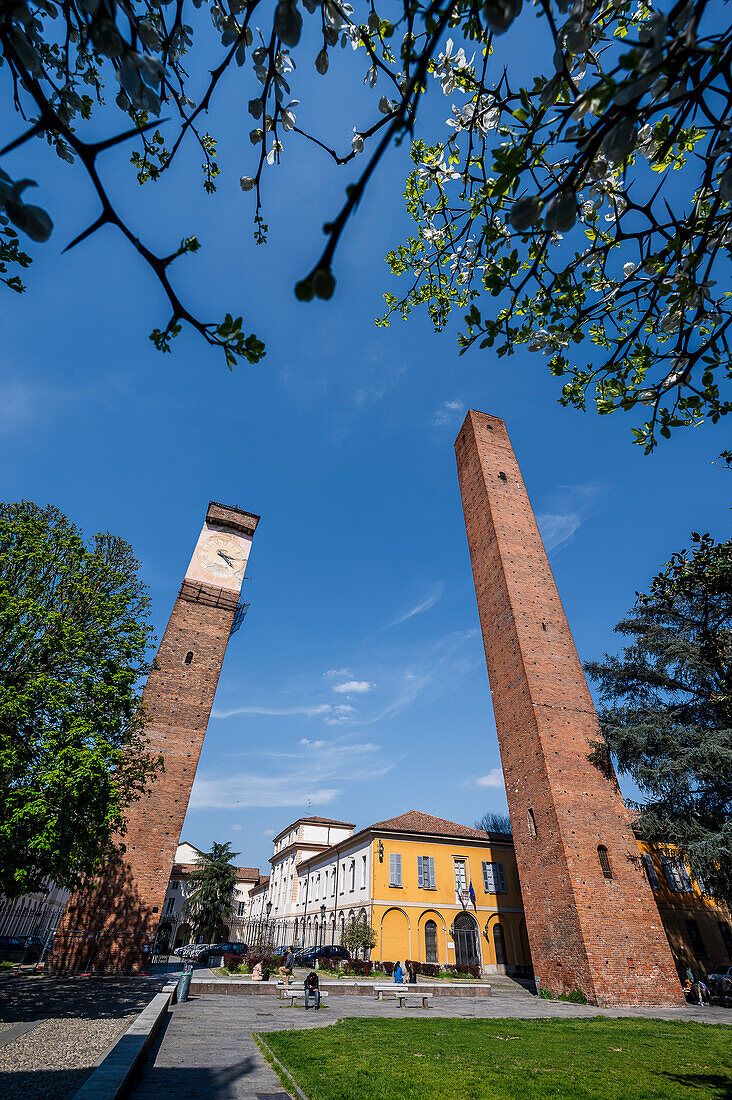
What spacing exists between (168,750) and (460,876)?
1631 centimetres

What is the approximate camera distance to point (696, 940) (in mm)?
23812

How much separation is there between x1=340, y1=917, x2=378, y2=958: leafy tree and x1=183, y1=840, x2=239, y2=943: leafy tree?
16.1 metres

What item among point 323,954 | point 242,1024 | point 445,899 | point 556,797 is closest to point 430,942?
point 445,899

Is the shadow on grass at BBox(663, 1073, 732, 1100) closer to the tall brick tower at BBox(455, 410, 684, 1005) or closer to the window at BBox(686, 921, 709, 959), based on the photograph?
the tall brick tower at BBox(455, 410, 684, 1005)

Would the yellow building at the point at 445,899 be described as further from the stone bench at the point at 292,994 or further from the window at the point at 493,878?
the stone bench at the point at 292,994

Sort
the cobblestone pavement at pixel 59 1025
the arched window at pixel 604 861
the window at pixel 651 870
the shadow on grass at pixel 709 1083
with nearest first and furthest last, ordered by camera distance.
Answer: the shadow on grass at pixel 709 1083 < the cobblestone pavement at pixel 59 1025 < the arched window at pixel 604 861 < the window at pixel 651 870

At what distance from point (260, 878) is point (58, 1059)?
2354 inches

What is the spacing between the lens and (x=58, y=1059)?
6602 mm

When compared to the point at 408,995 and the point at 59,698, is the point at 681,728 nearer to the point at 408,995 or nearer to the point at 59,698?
the point at 408,995

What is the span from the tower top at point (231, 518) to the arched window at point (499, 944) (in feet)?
75.7

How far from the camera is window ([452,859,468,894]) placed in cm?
2531

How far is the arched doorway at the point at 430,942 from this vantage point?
23422 mm

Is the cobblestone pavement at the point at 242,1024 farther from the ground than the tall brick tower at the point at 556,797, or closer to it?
closer to it

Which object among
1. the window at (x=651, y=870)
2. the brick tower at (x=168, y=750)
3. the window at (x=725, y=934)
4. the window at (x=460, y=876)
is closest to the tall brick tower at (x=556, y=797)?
the window at (x=460, y=876)
